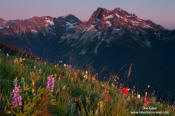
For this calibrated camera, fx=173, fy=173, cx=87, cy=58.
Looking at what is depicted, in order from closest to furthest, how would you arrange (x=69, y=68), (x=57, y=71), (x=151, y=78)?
1. (x=57, y=71)
2. (x=69, y=68)
3. (x=151, y=78)

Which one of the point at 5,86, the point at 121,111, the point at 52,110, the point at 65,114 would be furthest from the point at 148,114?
the point at 5,86

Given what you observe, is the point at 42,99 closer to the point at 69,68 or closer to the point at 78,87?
the point at 78,87

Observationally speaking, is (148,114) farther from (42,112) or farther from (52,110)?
(42,112)

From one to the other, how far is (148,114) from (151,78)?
204508mm

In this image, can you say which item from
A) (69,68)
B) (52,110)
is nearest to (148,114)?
(52,110)

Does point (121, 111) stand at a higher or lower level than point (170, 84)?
higher

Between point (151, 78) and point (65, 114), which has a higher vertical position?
point (65, 114)

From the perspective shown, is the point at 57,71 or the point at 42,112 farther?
the point at 57,71

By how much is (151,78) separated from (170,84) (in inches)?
824

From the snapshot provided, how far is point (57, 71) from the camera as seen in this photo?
6500mm

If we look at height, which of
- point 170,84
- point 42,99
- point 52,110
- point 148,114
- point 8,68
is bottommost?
point 170,84

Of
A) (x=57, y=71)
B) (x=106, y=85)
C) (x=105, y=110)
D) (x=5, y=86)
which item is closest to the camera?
(x=105, y=110)

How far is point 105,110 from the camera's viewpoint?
2982 mm

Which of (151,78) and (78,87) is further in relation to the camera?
(151,78)
